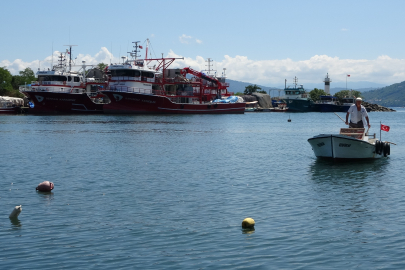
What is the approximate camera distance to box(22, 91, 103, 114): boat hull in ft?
320

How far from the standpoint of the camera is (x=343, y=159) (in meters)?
28.7

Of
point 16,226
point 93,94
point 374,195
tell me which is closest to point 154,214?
point 16,226

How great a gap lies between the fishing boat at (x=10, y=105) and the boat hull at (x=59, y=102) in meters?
3.27

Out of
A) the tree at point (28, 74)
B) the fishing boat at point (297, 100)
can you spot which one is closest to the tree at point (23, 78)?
the tree at point (28, 74)

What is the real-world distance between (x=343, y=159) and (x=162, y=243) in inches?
728

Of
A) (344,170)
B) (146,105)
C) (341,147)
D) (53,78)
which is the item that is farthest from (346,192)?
(53,78)

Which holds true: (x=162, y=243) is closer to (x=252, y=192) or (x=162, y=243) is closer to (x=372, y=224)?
(x=372, y=224)

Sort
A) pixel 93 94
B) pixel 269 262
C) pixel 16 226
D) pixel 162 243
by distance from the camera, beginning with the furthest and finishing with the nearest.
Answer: pixel 93 94 < pixel 16 226 < pixel 162 243 < pixel 269 262

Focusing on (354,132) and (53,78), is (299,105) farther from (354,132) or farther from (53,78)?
(354,132)

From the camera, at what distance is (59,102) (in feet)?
324

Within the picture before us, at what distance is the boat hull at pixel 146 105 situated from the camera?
323 feet

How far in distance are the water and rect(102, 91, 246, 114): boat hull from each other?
69.0 m

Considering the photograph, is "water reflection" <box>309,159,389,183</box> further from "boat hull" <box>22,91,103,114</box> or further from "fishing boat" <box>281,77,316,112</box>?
"fishing boat" <box>281,77,316,112</box>

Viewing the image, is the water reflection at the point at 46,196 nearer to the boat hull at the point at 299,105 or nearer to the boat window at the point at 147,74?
the boat window at the point at 147,74
